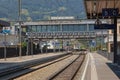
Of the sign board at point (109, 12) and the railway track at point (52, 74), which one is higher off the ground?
the sign board at point (109, 12)

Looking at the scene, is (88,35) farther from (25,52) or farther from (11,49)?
(11,49)

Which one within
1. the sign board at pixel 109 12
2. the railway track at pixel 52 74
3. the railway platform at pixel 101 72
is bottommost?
the railway track at pixel 52 74

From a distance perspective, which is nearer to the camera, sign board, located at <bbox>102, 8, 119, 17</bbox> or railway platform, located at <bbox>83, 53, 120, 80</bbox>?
railway platform, located at <bbox>83, 53, 120, 80</bbox>

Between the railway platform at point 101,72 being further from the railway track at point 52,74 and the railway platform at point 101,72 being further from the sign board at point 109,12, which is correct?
the sign board at point 109,12

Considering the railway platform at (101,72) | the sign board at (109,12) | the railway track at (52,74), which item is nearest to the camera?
the railway platform at (101,72)

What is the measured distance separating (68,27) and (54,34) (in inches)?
756

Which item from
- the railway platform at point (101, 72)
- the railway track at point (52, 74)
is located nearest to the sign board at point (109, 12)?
the railway platform at point (101, 72)

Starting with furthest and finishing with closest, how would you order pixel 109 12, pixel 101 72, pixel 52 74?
1. pixel 109 12
2. pixel 101 72
3. pixel 52 74

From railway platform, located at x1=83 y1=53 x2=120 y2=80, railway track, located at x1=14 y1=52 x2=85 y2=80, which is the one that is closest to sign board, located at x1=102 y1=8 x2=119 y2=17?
railway platform, located at x1=83 y1=53 x2=120 y2=80

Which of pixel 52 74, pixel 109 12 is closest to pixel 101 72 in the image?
pixel 52 74

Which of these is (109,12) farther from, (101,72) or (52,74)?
(52,74)

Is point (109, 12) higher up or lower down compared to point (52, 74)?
higher up

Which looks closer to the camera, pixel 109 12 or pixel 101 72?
pixel 101 72

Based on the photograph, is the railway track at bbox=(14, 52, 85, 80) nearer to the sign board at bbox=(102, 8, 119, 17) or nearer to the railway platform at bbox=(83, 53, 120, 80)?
the railway platform at bbox=(83, 53, 120, 80)
